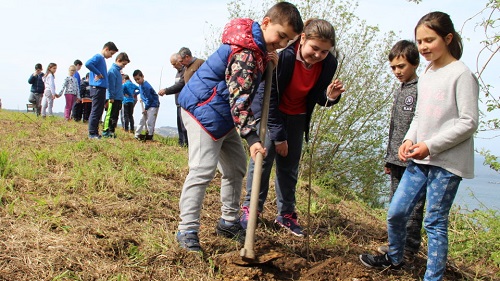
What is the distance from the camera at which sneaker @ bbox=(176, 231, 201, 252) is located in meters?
2.74

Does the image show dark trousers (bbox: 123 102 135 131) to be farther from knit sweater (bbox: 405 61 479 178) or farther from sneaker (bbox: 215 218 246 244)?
knit sweater (bbox: 405 61 479 178)

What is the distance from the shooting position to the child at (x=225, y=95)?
2.55m

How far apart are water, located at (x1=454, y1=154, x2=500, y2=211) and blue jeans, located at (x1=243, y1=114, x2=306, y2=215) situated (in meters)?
2.03

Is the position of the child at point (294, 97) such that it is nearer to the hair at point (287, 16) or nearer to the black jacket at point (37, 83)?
the hair at point (287, 16)

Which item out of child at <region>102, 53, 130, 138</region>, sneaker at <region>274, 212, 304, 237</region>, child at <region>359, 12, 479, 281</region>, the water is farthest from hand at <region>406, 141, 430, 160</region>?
child at <region>102, 53, 130, 138</region>

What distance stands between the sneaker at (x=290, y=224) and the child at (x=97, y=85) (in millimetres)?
4551

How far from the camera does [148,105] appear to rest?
900cm

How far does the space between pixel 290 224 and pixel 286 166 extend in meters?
0.49

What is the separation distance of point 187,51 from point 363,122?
3.91 metres

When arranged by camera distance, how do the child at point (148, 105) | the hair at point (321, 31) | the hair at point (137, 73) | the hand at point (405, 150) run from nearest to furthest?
the hand at point (405, 150) → the hair at point (321, 31) → the child at point (148, 105) → the hair at point (137, 73)

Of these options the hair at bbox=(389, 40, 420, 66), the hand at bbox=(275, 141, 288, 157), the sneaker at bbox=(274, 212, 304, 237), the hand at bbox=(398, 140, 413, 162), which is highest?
the hair at bbox=(389, 40, 420, 66)

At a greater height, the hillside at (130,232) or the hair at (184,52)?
the hair at (184,52)

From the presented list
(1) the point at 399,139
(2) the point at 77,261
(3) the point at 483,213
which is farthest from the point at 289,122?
(3) the point at 483,213

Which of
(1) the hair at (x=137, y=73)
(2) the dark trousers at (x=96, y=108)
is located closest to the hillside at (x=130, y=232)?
(2) the dark trousers at (x=96, y=108)
